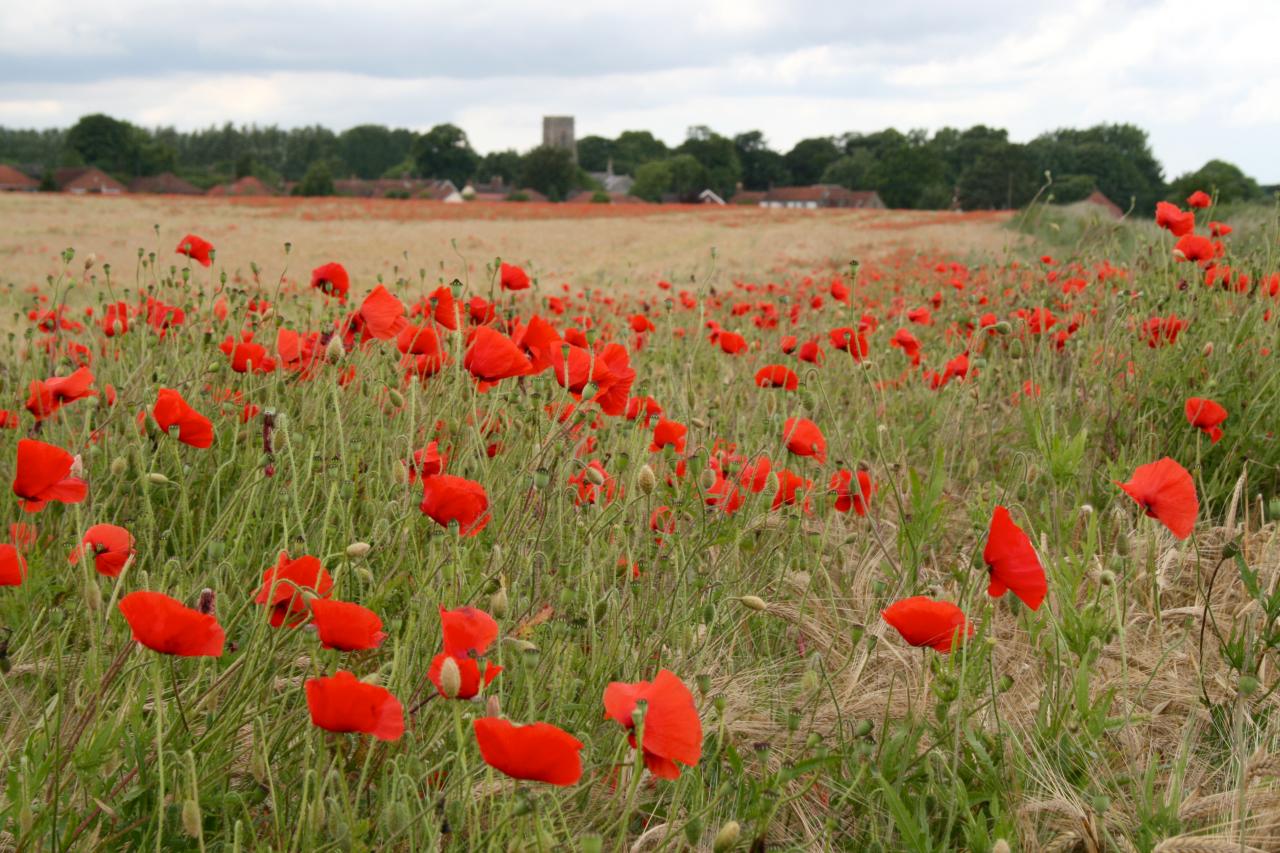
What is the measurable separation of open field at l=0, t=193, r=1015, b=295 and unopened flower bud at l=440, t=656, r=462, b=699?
313 inches

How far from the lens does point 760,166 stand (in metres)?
88.9

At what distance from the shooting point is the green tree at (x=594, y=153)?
10594 centimetres

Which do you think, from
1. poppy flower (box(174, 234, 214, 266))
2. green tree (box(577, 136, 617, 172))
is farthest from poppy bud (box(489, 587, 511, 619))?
green tree (box(577, 136, 617, 172))

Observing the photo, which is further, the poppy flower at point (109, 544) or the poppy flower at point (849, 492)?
the poppy flower at point (849, 492)

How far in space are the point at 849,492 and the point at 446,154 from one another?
81665 millimetres

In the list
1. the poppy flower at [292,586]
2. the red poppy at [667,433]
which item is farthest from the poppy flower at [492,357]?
the red poppy at [667,433]

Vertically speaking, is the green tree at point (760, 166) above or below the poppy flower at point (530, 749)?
above

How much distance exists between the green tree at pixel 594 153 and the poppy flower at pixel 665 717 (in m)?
108

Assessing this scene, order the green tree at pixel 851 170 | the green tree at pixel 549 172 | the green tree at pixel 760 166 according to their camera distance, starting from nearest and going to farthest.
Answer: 1. the green tree at pixel 549 172
2. the green tree at pixel 851 170
3. the green tree at pixel 760 166

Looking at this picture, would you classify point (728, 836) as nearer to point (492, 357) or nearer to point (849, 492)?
point (492, 357)

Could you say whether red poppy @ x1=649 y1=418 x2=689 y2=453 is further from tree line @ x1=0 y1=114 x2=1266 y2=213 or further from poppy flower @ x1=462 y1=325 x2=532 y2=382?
tree line @ x1=0 y1=114 x2=1266 y2=213

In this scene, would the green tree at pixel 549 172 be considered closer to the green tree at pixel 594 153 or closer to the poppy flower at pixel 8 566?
the green tree at pixel 594 153

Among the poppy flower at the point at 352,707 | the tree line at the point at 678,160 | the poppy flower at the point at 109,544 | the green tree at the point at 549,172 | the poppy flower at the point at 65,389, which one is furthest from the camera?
the green tree at the point at 549,172

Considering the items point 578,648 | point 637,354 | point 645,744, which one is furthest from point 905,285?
point 645,744
